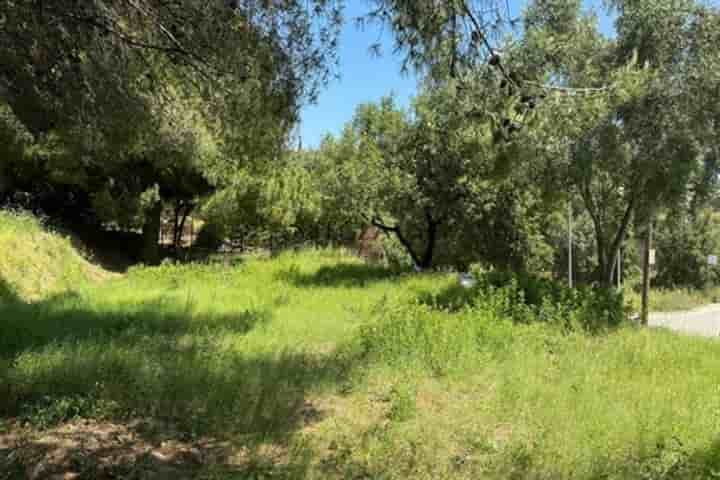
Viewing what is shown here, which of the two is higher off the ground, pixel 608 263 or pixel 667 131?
pixel 667 131

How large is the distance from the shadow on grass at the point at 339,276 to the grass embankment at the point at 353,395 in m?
2.95

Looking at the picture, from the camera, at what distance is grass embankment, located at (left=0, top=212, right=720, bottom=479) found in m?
3.14

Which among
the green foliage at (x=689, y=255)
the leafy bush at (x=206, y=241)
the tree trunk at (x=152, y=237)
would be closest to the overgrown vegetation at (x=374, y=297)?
the tree trunk at (x=152, y=237)

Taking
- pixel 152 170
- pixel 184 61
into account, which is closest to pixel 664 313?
pixel 152 170

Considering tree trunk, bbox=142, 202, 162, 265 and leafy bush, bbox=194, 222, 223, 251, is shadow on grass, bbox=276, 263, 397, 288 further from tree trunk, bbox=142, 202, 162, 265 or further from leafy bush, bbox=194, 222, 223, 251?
leafy bush, bbox=194, 222, 223, 251

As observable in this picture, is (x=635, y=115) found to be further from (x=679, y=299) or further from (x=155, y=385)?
(x=679, y=299)

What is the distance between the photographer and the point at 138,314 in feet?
23.3

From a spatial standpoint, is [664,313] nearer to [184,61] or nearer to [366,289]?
[366,289]

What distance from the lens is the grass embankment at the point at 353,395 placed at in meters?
3.14

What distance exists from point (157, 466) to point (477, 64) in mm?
3581

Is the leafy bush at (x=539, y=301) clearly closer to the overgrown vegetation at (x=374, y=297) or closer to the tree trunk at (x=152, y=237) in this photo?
the overgrown vegetation at (x=374, y=297)

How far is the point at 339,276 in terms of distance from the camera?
11.2m

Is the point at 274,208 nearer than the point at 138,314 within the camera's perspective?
No

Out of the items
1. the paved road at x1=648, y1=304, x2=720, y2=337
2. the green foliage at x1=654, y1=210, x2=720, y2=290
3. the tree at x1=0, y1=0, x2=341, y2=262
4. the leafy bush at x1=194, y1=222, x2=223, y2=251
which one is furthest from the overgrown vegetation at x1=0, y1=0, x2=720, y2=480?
the green foliage at x1=654, y1=210, x2=720, y2=290
